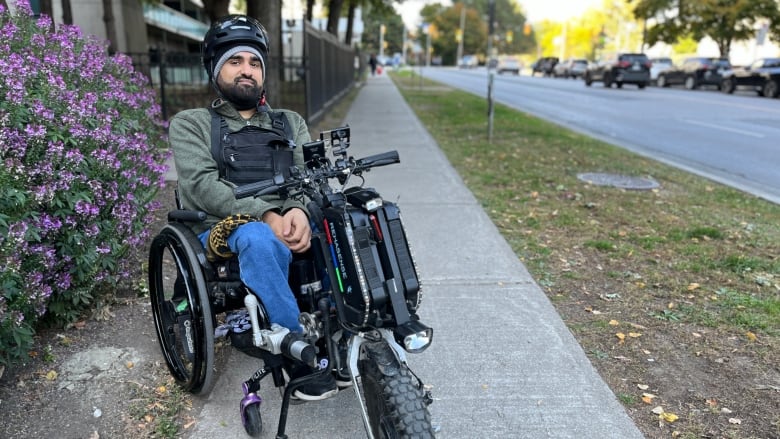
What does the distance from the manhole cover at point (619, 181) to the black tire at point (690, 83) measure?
23986 millimetres

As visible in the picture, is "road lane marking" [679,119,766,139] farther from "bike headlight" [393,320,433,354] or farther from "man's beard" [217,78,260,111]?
"bike headlight" [393,320,433,354]

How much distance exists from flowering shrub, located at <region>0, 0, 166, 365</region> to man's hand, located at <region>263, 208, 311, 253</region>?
1.08m

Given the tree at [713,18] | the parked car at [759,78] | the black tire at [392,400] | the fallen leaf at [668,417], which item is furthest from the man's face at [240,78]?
the tree at [713,18]

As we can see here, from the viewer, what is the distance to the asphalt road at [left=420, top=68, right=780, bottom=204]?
8.81m

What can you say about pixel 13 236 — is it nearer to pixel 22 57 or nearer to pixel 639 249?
pixel 22 57

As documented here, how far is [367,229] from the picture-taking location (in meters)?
2.12

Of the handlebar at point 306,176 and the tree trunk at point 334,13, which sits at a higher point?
the tree trunk at point 334,13

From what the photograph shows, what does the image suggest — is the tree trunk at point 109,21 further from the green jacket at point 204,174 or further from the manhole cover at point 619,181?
the green jacket at point 204,174

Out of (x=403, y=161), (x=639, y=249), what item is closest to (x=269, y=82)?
(x=403, y=161)

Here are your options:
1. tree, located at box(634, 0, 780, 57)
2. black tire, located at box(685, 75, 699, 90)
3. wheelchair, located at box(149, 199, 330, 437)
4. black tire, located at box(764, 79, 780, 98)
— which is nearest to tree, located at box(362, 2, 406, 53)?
tree, located at box(634, 0, 780, 57)

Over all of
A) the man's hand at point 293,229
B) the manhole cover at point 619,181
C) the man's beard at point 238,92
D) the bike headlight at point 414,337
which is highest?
the man's beard at point 238,92

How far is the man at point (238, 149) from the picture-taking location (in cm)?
249

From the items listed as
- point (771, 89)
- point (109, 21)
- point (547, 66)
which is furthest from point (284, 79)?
point (547, 66)

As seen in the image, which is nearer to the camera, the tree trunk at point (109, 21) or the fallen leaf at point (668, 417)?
the fallen leaf at point (668, 417)
